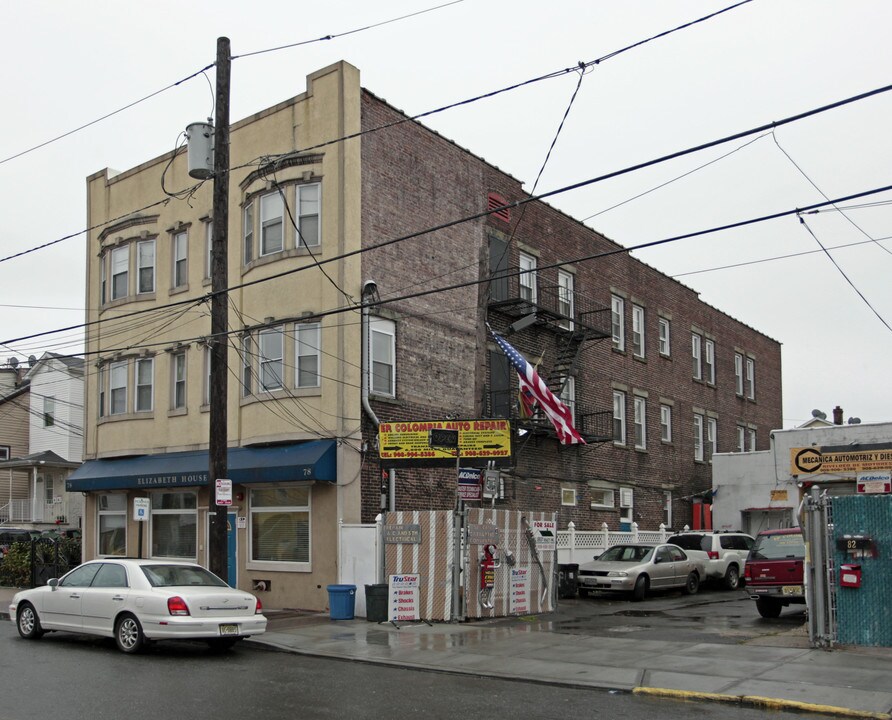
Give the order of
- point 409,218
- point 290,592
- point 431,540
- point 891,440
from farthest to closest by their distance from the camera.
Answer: point 891,440 → point 409,218 → point 290,592 → point 431,540

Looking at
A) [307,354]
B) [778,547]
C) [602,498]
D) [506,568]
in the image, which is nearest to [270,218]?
[307,354]

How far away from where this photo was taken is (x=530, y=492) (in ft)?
88.3

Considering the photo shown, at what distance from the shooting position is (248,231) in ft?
76.8

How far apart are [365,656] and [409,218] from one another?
11.9 metres

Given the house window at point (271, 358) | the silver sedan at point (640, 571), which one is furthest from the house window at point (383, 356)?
the silver sedan at point (640, 571)

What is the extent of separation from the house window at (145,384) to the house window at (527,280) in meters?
10.3

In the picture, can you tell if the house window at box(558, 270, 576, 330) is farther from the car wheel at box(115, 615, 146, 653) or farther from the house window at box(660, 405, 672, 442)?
the car wheel at box(115, 615, 146, 653)

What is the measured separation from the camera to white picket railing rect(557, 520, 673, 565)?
87.2ft

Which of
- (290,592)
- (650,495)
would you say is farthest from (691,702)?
(650,495)

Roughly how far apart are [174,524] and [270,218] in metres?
8.31

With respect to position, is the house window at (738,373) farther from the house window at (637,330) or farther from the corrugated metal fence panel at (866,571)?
the corrugated metal fence panel at (866,571)

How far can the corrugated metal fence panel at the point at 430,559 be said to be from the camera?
18.4m

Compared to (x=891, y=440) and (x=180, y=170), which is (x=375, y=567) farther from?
(x=891, y=440)

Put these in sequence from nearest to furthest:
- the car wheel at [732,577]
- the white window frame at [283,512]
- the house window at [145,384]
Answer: the white window frame at [283,512], the house window at [145,384], the car wheel at [732,577]
